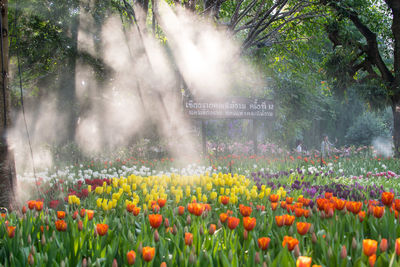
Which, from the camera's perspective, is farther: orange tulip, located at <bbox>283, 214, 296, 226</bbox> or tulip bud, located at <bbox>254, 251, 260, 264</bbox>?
orange tulip, located at <bbox>283, 214, 296, 226</bbox>

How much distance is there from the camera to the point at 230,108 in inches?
491

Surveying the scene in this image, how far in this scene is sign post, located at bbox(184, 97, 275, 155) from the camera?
1176 cm

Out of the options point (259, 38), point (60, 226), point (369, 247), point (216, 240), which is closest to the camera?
point (369, 247)

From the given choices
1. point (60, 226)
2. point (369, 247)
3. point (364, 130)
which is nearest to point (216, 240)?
A: point (369, 247)

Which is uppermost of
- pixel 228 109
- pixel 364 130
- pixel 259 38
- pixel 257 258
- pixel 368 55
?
pixel 259 38

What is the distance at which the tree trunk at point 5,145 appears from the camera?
164 inches

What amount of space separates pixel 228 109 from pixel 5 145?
8890 mm

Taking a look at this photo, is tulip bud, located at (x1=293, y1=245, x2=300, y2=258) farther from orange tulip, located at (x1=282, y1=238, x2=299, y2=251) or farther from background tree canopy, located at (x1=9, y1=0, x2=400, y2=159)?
background tree canopy, located at (x1=9, y1=0, x2=400, y2=159)

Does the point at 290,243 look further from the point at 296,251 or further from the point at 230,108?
the point at 230,108

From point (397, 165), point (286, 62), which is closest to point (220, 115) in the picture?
point (397, 165)

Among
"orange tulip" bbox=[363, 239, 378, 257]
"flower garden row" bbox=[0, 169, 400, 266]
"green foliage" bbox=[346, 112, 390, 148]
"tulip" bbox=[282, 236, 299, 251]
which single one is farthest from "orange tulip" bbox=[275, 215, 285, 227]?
"green foliage" bbox=[346, 112, 390, 148]

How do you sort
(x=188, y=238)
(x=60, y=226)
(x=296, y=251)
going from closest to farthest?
(x=296, y=251), (x=188, y=238), (x=60, y=226)

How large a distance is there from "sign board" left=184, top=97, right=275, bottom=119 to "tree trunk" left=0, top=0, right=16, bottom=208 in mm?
7629

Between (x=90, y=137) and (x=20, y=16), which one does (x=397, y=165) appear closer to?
(x=20, y=16)
